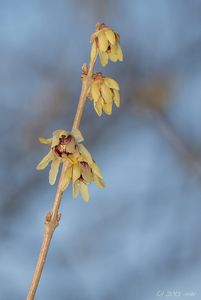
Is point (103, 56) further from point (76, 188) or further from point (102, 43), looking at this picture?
point (76, 188)

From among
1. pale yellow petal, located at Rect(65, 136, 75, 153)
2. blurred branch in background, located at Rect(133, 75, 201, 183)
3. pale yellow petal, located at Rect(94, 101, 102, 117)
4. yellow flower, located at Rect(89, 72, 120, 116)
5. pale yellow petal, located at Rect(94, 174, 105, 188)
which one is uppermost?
blurred branch in background, located at Rect(133, 75, 201, 183)

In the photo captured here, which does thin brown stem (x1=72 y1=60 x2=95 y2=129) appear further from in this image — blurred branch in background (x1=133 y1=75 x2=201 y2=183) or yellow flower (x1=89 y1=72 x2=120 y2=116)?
blurred branch in background (x1=133 y1=75 x2=201 y2=183)

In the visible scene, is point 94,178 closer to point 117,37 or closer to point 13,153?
point 117,37

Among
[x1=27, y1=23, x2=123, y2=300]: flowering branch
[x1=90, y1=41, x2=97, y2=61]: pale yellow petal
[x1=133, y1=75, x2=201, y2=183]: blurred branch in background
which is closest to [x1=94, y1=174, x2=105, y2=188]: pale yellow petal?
[x1=27, y1=23, x2=123, y2=300]: flowering branch

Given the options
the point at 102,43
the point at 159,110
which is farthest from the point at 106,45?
the point at 159,110

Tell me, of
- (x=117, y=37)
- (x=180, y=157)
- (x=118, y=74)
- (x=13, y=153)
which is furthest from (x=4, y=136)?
(x=117, y=37)

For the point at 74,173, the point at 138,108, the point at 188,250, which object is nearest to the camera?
the point at 74,173
